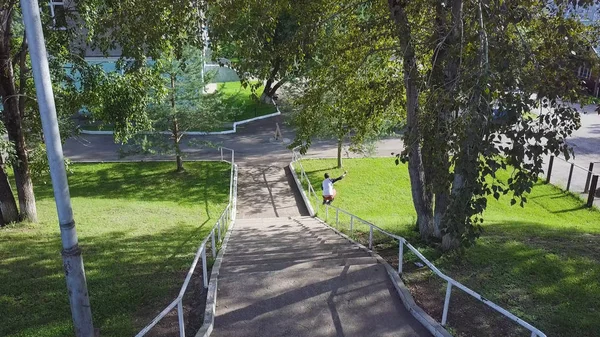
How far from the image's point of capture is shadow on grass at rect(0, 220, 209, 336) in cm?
579

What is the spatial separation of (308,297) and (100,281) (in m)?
3.35

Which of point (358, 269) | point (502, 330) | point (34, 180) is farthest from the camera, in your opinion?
point (34, 180)

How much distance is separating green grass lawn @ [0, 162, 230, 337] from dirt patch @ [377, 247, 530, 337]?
136 inches

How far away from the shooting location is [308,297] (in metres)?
5.98

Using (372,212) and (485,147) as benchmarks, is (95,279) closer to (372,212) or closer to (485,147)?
(485,147)

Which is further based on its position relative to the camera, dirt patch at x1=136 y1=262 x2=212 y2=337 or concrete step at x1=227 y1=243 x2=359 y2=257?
concrete step at x1=227 y1=243 x2=359 y2=257

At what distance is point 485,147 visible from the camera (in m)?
4.37

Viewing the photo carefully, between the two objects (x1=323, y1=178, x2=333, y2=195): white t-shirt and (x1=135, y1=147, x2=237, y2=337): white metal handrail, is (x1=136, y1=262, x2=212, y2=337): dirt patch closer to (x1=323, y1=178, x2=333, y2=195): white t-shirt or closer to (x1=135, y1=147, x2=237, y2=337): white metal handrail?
(x1=135, y1=147, x2=237, y2=337): white metal handrail

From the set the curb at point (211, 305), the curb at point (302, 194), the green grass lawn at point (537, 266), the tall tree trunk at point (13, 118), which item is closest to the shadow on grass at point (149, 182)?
the curb at point (302, 194)

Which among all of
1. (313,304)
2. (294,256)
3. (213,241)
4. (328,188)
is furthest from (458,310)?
(328,188)

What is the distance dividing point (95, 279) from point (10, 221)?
17.3ft

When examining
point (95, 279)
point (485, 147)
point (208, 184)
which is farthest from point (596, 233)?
point (208, 184)

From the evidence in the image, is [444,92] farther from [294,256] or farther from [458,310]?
[294,256]

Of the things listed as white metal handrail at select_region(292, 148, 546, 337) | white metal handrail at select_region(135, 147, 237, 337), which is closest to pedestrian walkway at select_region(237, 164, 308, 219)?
white metal handrail at select_region(135, 147, 237, 337)
